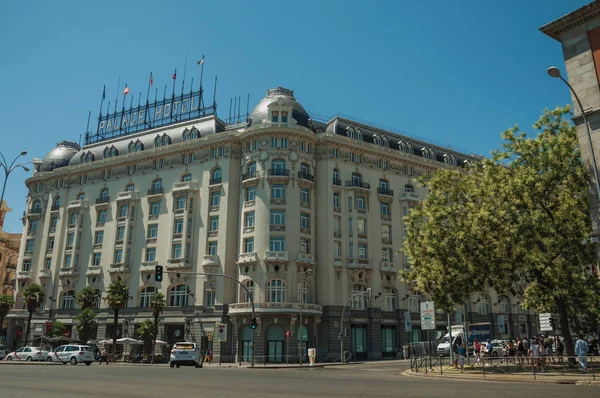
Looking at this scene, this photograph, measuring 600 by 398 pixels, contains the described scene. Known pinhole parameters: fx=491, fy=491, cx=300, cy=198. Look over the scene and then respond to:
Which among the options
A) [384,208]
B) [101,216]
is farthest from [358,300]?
[101,216]

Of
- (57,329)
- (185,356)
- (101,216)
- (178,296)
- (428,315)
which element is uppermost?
(101,216)

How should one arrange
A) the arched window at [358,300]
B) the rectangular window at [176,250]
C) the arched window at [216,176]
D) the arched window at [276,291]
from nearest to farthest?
the arched window at [276,291]
the arched window at [358,300]
the rectangular window at [176,250]
the arched window at [216,176]

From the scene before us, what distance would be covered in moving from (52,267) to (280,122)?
3644 centimetres

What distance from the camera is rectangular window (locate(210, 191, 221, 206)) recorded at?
57.1 meters

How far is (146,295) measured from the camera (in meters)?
57.9

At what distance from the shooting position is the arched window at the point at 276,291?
1997 inches

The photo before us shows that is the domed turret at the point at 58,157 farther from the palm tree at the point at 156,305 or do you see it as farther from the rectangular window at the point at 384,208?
the rectangular window at the point at 384,208

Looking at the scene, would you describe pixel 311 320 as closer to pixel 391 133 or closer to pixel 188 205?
pixel 188 205

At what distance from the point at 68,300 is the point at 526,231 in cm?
5674

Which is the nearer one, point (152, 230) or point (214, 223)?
point (214, 223)

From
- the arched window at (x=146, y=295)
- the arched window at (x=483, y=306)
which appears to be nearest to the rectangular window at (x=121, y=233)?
the arched window at (x=146, y=295)

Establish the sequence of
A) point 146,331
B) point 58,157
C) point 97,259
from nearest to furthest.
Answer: point 146,331
point 97,259
point 58,157

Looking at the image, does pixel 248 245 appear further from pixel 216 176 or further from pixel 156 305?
pixel 156 305

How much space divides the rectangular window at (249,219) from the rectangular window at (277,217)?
7.98 ft
